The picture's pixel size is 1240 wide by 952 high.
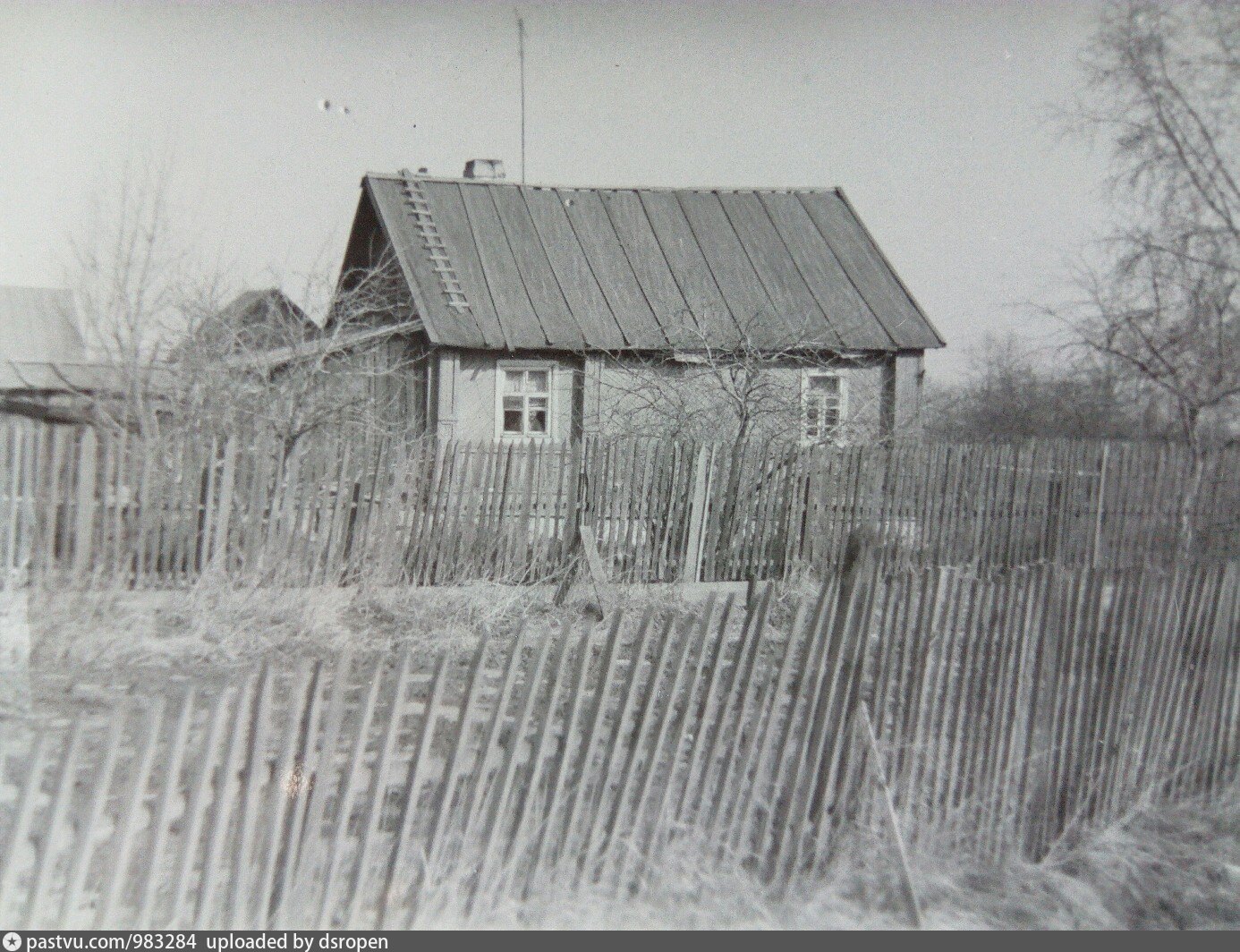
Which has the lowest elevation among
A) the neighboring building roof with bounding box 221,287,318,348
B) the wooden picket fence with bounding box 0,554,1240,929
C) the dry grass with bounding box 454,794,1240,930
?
the dry grass with bounding box 454,794,1240,930

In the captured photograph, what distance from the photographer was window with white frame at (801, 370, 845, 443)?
46.7 ft

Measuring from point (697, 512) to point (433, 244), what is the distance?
383 inches

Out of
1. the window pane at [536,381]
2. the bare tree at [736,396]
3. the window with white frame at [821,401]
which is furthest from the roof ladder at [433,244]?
the window with white frame at [821,401]

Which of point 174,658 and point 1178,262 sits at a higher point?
point 1178,262

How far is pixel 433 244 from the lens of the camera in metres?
18.0

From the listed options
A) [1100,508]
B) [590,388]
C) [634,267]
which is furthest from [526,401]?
[1100,508]

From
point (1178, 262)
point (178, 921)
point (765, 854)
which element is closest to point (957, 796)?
point (765, 854)

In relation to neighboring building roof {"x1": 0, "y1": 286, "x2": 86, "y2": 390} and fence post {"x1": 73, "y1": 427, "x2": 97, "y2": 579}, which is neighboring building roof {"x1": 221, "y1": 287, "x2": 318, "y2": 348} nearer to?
neighboring building roof {"x1": 0, "y1": 286, "x2": 86, "y2": 390}

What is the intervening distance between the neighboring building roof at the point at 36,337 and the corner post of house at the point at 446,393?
208 inches

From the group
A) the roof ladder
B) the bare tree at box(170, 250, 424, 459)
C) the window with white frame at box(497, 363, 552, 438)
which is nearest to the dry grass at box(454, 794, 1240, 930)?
the bare tree at box(170, 250, 424, 459)

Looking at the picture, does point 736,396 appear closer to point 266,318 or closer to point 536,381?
point 536,381

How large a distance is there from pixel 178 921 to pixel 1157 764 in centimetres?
460
